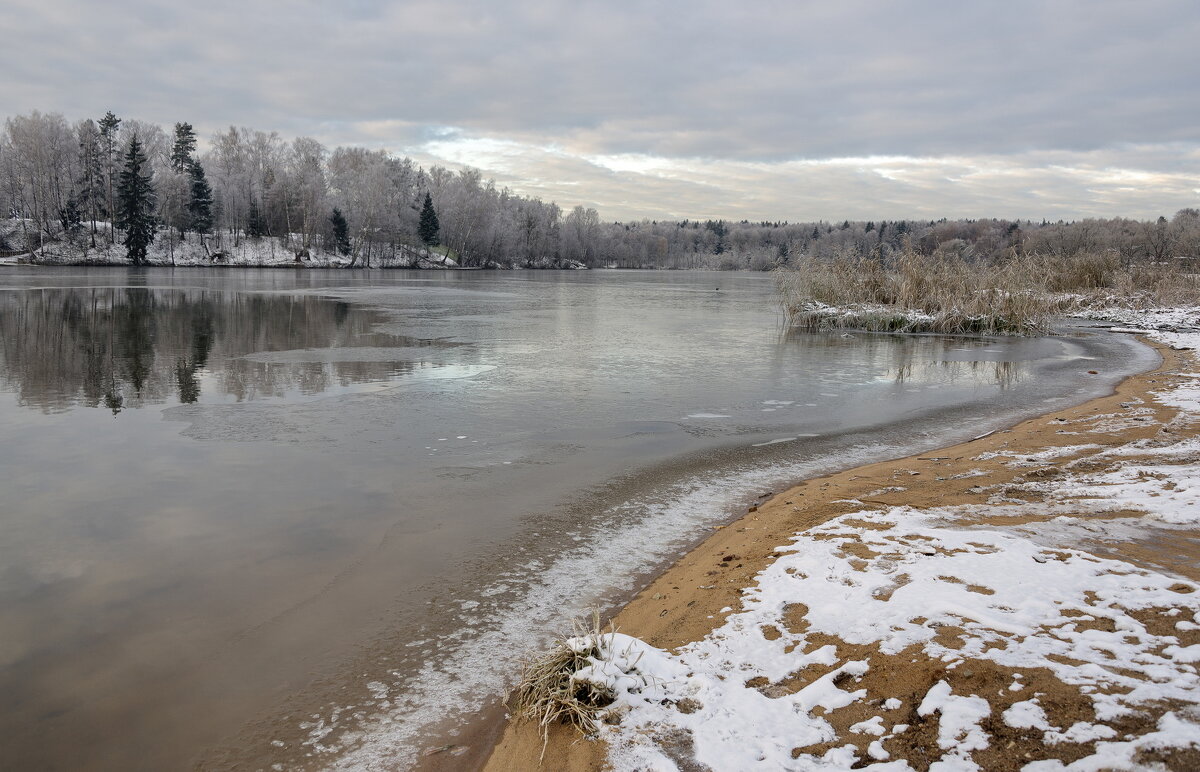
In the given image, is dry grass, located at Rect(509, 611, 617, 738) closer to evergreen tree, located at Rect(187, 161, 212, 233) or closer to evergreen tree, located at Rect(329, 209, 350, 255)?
evergreen tree, located at Rect(187, 161, 212, 233)

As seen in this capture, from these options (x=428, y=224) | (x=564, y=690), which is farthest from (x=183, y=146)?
(x=564, y=690)

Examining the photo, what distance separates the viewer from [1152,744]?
2.69 m

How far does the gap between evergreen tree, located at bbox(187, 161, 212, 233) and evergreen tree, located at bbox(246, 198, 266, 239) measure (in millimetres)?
7328

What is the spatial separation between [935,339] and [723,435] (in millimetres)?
17597

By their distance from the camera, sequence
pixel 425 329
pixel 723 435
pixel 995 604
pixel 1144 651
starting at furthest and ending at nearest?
pixel 425 329
pixel 723 435
pixel 995 604
pixel 1144 651

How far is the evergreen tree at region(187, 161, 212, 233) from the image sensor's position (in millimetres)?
76000

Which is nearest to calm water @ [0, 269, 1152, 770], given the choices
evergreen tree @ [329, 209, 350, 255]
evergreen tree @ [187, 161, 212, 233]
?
evergreen tree @ [187, 161, 212, 233]

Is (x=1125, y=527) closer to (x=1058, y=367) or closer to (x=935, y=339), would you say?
(x=1058, y=367)

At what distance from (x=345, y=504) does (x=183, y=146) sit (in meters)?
111

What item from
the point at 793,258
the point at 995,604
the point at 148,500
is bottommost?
the point at 148,500

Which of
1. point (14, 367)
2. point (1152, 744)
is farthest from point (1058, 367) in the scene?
point (14, 367)

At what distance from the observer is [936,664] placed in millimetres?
3488

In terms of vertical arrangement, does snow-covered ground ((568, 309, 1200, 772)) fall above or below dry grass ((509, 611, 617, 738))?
above

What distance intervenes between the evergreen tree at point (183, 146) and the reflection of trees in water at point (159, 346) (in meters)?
79.9
